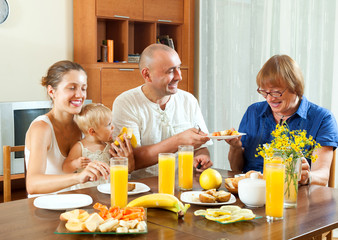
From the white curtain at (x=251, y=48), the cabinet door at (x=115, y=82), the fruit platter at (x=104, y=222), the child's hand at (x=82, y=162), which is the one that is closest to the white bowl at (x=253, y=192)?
the fruit platter at (x=104, y=222)

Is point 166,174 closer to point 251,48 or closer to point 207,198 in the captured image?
point 207,198

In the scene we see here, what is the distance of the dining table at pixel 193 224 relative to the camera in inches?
51.8

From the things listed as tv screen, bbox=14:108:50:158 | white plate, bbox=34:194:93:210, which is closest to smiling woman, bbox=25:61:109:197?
white plate, bbox=34:194:93:210

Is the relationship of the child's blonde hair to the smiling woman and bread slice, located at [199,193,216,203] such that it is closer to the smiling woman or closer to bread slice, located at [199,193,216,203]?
the smiling woman

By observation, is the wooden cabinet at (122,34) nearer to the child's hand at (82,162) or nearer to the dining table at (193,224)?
the child's hand at (82,162)

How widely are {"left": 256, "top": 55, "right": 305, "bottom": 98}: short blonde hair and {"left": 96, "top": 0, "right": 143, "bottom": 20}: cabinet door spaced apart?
7.47 ft

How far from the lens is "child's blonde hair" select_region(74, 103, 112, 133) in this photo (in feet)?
7.45

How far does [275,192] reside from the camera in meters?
1.47

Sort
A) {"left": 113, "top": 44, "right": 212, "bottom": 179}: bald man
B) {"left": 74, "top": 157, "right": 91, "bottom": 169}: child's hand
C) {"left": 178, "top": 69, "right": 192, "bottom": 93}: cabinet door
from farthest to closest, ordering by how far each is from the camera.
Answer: {"left": 178, "top": 69, "right": 192, "bottom": 93}: cabinet door, {"left": 113, "top": 44, "right": 212, "bottom": 179}: bald man, {"left": 74, "top": 157, "right": 91, "bottom": 169}: child's hand

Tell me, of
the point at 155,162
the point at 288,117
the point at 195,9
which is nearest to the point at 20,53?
the point at 195,9

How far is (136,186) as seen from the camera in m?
1.89

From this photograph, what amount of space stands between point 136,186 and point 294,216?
26.7 inches

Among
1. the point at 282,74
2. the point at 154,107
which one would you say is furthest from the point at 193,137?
the point at 282,74

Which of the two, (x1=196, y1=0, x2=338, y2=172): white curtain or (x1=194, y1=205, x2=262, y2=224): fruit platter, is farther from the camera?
(x1=196, y1=0, x2=338, y2=172): white curtain
